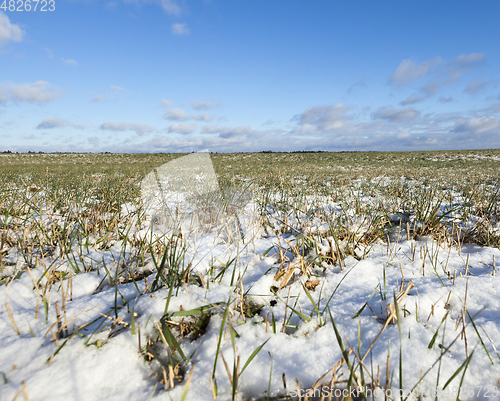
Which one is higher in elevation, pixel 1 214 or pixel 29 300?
pixel 1 214

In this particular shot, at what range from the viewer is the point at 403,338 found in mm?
1196

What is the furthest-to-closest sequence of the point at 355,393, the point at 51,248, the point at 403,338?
the point at 51,248, the point at 403,338, the point at 355,393

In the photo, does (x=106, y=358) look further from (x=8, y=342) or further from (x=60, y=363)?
(x=8, y=342)

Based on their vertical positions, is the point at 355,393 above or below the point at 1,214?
below

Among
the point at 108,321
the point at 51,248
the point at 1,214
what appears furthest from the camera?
the point at 1,214

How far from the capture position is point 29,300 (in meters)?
1.53

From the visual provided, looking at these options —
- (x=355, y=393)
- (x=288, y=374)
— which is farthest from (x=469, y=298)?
(x=288, y=374)

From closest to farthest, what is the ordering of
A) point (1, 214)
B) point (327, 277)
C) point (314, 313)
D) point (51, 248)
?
point (314, 313) → point (327, 277) → point (51, 248) → point (1, 214)

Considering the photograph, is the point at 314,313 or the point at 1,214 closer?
the point at 314,313

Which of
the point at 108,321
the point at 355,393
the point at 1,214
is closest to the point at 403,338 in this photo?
the point at 355,393

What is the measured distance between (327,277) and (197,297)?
976 millimetres

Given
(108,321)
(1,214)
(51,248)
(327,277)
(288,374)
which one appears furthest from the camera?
(1,214)

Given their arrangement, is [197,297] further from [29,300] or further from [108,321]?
[29,300]

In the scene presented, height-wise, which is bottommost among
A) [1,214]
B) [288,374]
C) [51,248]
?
[288,374]
